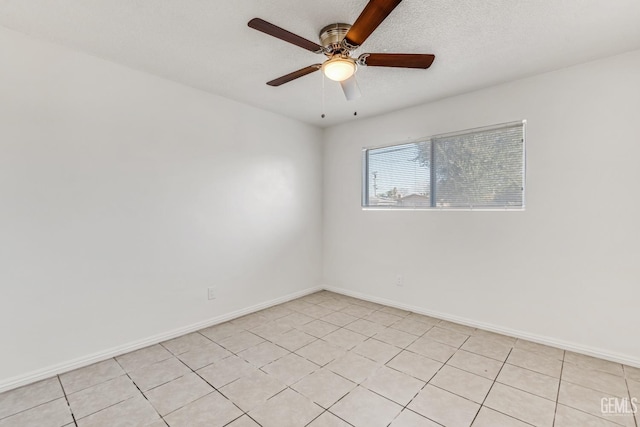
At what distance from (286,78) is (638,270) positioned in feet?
9.64

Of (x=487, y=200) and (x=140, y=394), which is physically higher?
(x=487, y=200)

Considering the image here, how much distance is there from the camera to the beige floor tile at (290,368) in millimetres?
2068

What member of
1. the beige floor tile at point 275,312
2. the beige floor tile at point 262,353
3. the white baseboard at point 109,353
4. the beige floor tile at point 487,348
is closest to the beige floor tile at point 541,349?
the beige floor tile at point 487,348

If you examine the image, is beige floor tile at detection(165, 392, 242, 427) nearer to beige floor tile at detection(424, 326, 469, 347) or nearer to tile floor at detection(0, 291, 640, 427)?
tile floor at detection(0, 291, 640, 427)

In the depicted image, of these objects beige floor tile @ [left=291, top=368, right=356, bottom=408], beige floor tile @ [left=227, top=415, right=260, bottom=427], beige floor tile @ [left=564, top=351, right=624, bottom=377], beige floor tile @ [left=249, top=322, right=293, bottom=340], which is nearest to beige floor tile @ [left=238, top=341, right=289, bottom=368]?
beige floor tile @ [left=249, top=322, right=293, bottom=340]

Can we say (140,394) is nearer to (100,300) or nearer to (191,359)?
(191,359)

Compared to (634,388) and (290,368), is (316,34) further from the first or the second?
(634,388)

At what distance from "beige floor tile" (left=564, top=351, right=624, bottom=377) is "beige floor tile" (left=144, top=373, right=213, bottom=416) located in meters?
2.69

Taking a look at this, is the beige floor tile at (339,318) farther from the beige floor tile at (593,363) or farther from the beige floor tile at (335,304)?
the beige floor tile at (593,363)

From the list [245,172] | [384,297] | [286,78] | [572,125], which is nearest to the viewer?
[286,78]

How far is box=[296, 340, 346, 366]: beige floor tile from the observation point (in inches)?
91.0

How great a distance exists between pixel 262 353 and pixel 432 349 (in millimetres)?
1418

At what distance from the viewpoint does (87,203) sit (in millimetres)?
2236

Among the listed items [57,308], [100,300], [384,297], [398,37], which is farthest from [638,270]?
[57,308]
